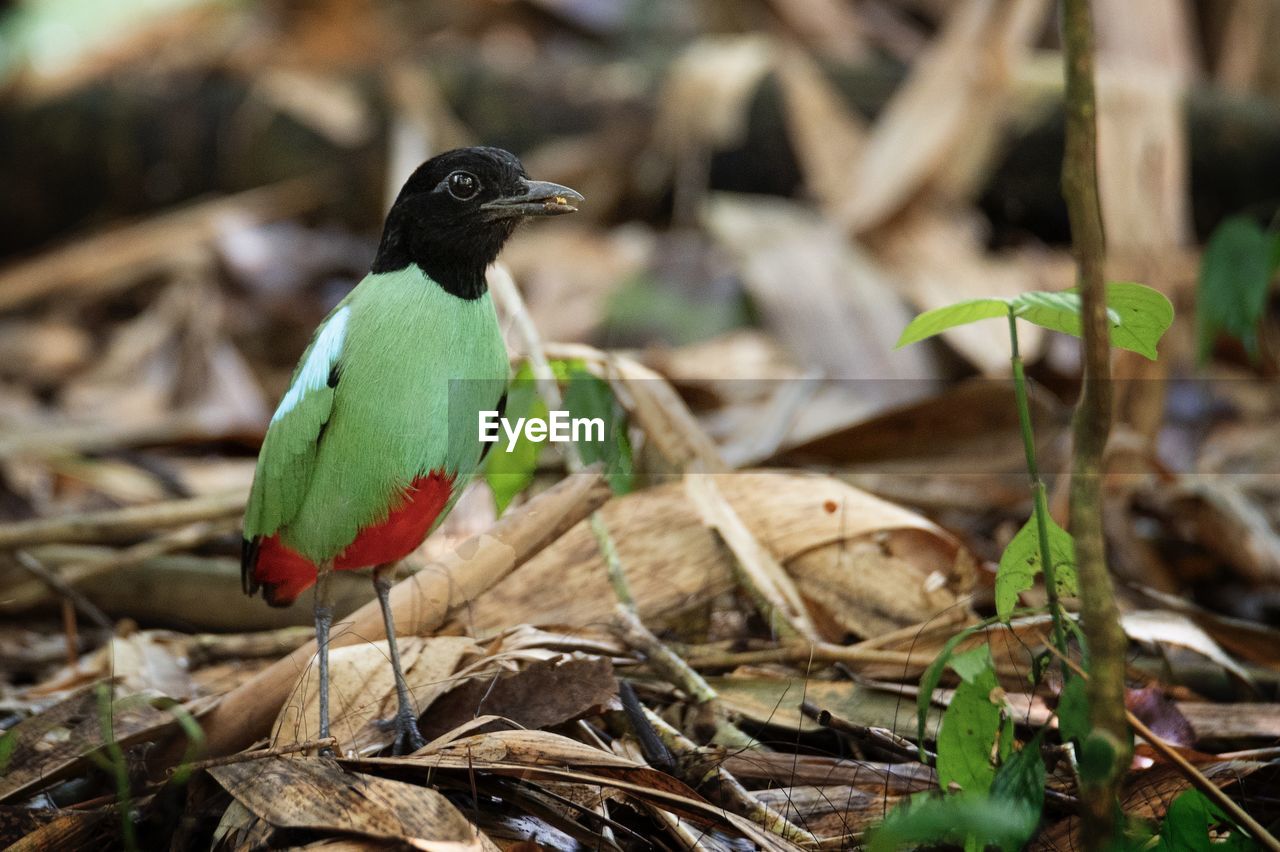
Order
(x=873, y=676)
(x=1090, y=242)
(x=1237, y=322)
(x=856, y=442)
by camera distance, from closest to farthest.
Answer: (x=1090, y=242) → (x=873, y=676) → (x=1237, y=322) → (x=856, y=442)

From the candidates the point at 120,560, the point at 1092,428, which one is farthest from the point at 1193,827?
the point at 120,560

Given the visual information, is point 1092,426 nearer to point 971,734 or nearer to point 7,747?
point 971,734

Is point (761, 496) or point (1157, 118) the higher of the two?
point (1157, 118)

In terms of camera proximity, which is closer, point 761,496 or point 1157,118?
point 761,496

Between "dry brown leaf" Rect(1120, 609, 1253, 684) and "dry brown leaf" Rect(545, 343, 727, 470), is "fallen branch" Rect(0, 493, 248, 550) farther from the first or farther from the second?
"dry brown leaf" Rect(1120, 609, 1253, 684)

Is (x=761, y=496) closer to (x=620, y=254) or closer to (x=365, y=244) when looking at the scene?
(x=620, y=254)

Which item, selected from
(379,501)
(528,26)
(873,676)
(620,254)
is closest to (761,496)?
(873,676)
